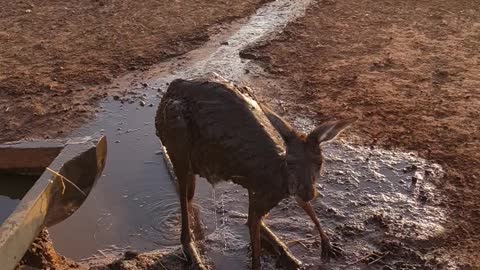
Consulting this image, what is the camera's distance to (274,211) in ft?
21.2

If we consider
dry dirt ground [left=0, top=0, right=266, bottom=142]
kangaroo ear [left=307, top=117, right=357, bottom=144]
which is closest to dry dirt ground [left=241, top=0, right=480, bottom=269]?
dry dirt ground [left=0, top=0, right=266, bottom=142]

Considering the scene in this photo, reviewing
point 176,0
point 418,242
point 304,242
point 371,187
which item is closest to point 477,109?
point 371,187

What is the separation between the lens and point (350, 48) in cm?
1016

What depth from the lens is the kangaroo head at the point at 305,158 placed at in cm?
458

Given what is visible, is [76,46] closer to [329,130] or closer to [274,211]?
[274,211]

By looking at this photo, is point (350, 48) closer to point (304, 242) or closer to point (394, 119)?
point (394, 119)

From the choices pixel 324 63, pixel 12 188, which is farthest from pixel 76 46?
pixel 12 188

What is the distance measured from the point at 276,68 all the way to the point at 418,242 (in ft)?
14.4

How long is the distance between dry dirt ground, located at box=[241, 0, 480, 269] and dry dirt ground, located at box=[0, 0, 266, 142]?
154cm

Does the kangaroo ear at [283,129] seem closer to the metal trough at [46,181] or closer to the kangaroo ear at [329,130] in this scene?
the kangaroo ear at [329,130]

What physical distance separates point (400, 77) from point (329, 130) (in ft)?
16.1

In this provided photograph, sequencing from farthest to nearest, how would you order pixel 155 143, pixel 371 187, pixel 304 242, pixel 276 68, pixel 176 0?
1. pixel 176 0
2. pixel 276 68
3. pixel 155 143
4. pixel 371 187
5. pixel 304 242

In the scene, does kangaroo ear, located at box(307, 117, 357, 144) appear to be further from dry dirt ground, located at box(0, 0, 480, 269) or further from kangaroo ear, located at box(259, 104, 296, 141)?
dry dirt ground, located at box(0, 0, 480, 269)

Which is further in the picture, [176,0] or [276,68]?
[176,0]
